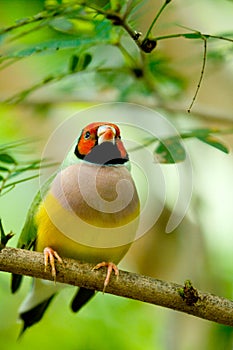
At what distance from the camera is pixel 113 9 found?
1.58m

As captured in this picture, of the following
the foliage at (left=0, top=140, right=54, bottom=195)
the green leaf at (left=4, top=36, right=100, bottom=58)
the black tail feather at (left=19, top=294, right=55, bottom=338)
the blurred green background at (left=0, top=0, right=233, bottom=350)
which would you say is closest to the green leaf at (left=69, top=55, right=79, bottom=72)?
the green leaf at (left=4, top=36, right=100, bottom=58)

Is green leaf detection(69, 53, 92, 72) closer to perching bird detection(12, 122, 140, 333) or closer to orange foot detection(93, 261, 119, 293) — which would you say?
perching bird detection(12, 122, 140, 333)

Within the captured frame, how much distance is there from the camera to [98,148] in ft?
6.40

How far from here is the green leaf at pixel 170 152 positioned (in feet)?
5.49

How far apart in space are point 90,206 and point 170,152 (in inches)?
11.1

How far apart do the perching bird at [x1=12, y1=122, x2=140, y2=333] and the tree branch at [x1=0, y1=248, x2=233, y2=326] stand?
0.27 feet

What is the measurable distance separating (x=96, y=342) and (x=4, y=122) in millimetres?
993

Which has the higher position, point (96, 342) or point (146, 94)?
point (146, 94)

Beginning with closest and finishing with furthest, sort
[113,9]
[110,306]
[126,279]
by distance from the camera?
[113,9] < [126,279] < [110,306]

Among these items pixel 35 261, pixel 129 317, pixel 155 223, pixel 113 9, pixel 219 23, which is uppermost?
pixel 113 9

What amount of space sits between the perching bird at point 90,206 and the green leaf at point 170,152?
179mm

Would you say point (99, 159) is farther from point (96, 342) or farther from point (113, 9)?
point (96, 342)

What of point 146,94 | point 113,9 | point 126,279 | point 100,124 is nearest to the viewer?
point 113,9

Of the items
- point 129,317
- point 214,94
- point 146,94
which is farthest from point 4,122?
point 214,94
